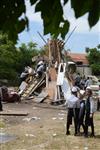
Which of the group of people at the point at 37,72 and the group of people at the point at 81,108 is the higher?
the group of people at the point at 37,72

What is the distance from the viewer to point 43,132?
1961 centimetres

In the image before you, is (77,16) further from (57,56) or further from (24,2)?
(57,56)

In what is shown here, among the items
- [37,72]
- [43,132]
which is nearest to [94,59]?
[37,72]

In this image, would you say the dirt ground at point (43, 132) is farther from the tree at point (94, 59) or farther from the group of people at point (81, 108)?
the tree at point (94, 59)

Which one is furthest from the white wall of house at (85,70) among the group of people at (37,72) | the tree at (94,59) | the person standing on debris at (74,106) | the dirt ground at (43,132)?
the person standing on debris at (74,106)

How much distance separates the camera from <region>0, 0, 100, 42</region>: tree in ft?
12.7

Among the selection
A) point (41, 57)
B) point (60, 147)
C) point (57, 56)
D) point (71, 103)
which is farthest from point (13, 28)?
point (41, 57)

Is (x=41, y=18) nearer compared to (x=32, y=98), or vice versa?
(x=41, y=18)

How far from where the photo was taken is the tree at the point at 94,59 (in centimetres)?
8375

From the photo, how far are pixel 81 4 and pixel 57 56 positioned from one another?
31.4m

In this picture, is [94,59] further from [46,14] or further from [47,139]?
[46,14]

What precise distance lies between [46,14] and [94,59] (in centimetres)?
8381

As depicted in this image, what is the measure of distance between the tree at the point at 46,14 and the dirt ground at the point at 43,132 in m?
11.8

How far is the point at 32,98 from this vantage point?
116 ft
